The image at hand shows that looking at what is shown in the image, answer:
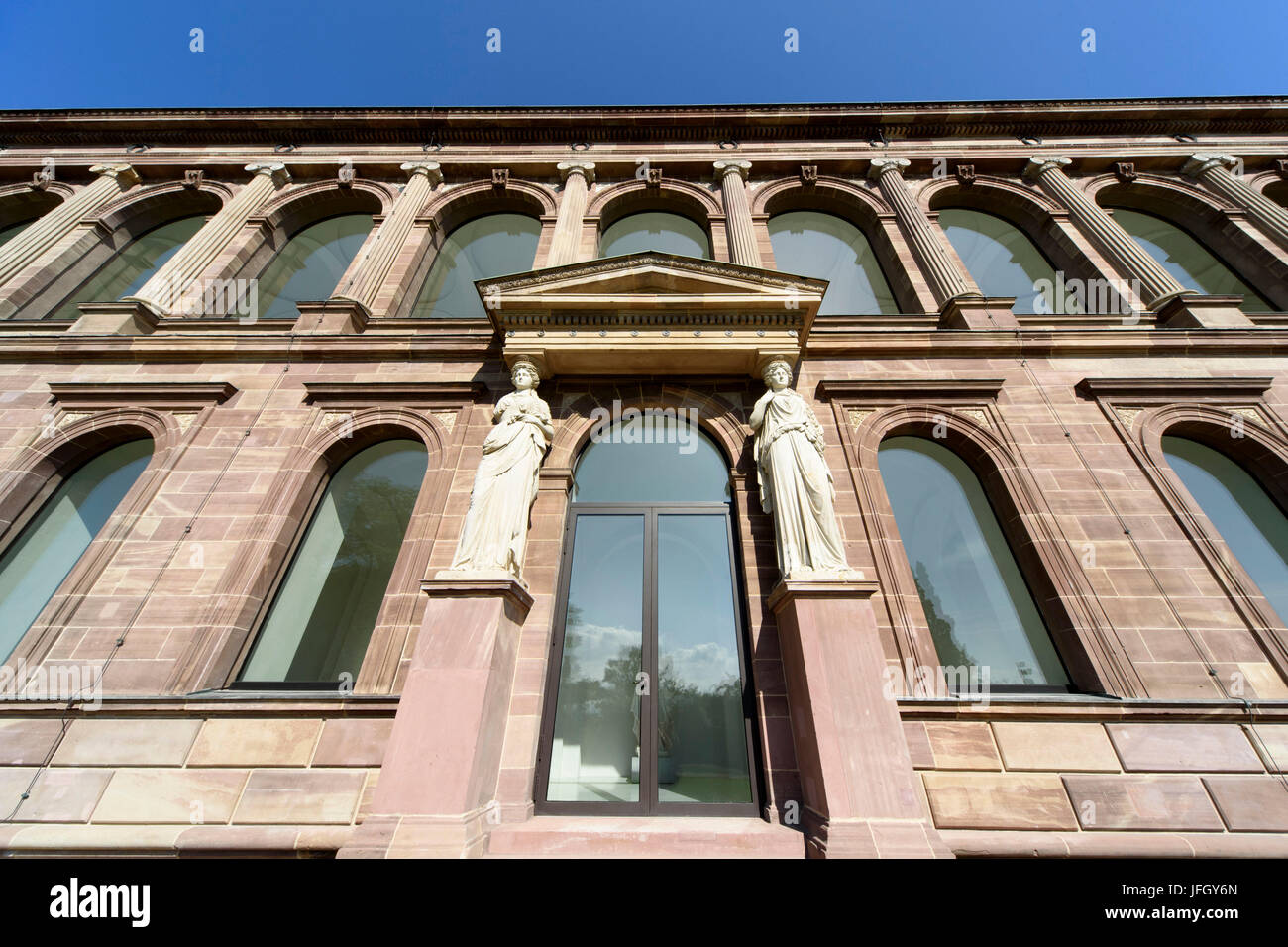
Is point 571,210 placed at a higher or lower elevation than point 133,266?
higher

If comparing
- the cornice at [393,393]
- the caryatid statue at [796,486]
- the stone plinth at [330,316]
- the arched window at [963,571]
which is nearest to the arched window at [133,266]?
the stone plinth at [330,316]

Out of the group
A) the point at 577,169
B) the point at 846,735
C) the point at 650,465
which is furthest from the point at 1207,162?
the point at 846,735

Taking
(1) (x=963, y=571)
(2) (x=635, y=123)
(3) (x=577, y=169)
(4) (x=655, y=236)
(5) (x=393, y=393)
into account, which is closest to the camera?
(1) (x=963, y=571)

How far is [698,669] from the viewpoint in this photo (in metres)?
5.96

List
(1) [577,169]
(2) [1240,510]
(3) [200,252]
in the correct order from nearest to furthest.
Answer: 1. (2) [1240,510]
2. (3) [200,252]
3. (1) [577,169]

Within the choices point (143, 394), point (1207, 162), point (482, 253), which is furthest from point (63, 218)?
point (1207, 162)

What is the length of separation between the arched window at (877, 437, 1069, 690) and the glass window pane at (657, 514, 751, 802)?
2564mm

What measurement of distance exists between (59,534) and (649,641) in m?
8.72

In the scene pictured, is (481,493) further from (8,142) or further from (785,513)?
(8,142)

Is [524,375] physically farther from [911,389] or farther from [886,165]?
[886,165]

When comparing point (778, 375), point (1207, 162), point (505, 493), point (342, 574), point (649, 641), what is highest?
point (1207, 162)

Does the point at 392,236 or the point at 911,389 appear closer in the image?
the point at 911,389
